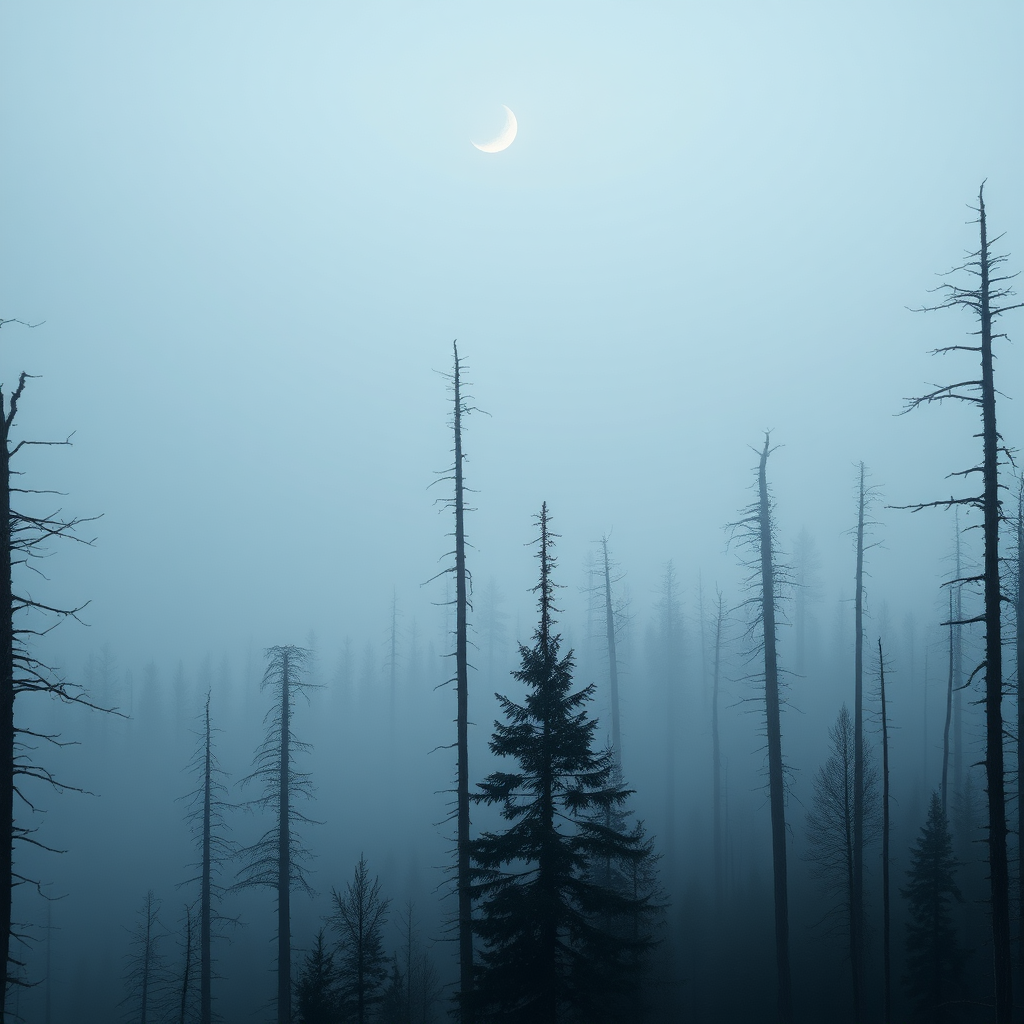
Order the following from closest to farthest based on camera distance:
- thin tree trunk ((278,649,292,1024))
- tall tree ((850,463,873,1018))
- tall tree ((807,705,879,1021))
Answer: tall tree ((850,463,873,1018))
tall tree ((807,705,879,1021))
thin tree trunk ((278,649,292,1024))

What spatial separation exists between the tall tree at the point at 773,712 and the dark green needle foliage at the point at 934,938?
235 inches

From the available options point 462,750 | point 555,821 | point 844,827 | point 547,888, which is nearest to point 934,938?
point 844,827

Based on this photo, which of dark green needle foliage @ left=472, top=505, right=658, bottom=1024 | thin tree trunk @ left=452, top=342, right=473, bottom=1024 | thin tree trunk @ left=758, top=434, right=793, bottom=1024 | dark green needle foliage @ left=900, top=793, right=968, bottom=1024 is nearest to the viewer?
dark green needle foliage @ left=472, top=505, right=658, bottom=1024

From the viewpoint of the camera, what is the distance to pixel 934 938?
22531 millimetres

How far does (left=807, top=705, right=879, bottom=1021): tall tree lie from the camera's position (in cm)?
2116

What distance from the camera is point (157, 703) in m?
78.3

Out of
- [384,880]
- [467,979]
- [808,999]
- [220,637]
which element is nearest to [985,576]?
[467,979]

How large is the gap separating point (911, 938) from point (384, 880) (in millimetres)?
33210

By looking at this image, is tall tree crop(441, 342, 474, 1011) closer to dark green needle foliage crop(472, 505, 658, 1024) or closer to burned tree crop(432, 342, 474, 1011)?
burned tree crop(432, 342, 474, 1011)

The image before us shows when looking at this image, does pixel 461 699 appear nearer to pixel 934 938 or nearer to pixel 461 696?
pixel 461 696

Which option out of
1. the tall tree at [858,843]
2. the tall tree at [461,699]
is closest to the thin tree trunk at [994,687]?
the tall tree at [858,843]

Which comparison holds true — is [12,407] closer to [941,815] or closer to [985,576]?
[985,576]

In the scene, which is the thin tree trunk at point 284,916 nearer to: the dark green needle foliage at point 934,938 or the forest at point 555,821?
the forest at point 555,821

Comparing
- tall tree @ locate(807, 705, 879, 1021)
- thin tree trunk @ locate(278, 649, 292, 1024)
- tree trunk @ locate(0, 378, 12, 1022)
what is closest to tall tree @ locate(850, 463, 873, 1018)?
tall tree @ locate(807, 705, 879, 1021)
